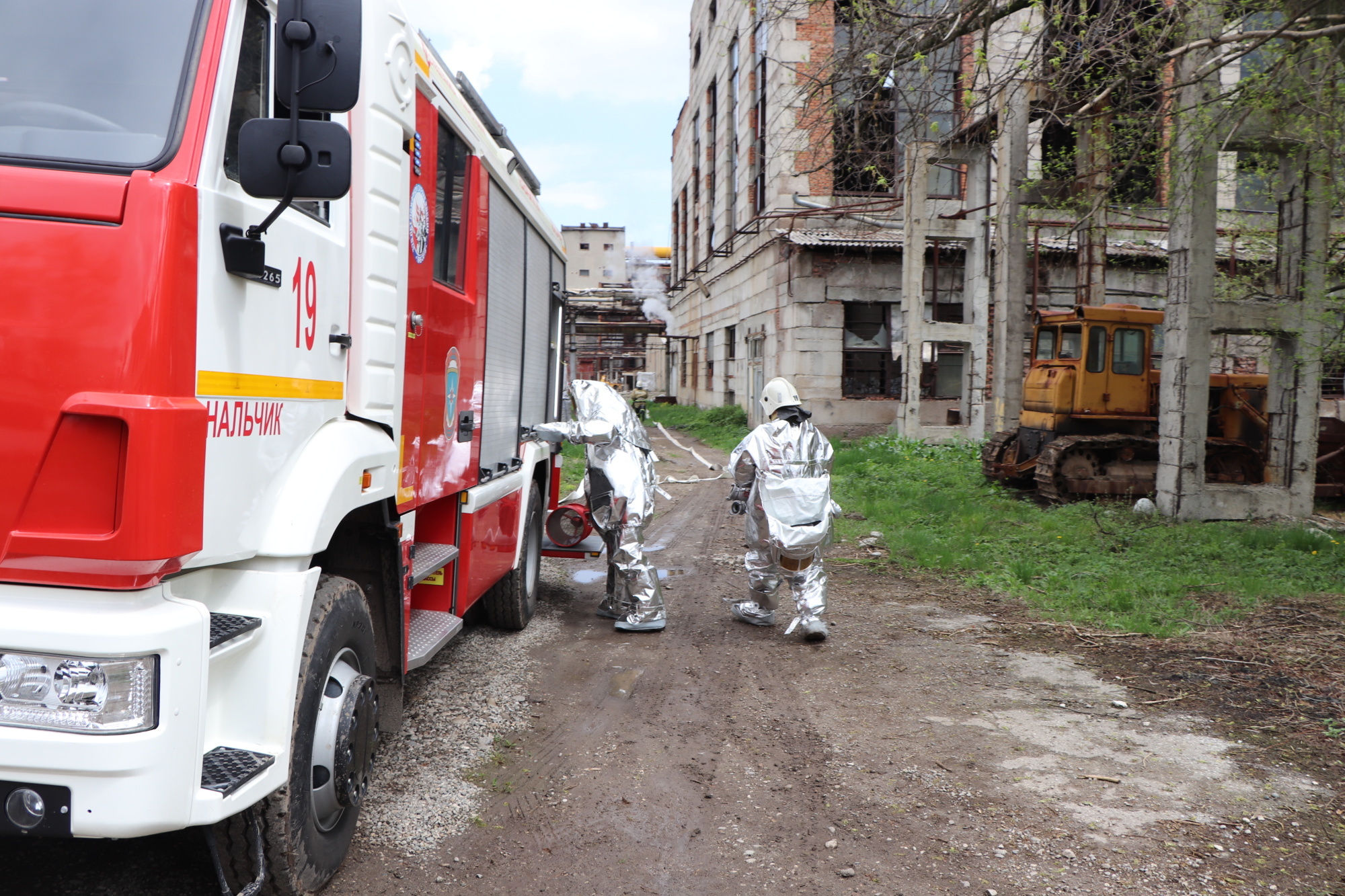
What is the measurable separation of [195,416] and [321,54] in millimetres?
963

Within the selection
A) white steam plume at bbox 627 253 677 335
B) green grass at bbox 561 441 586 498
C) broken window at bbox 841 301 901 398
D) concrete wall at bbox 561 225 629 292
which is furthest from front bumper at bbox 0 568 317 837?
concrete wall at bbox 561 225 629 292

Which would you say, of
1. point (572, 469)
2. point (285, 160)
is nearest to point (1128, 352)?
point (572, 469)

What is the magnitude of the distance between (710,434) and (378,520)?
76.6 ft

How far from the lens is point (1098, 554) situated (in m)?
9.84

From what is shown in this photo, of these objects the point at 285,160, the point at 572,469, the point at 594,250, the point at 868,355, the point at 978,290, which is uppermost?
the point at 594,250

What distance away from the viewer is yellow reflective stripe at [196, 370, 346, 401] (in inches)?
91.9

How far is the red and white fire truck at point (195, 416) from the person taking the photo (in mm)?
2096

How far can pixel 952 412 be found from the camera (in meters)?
21.0

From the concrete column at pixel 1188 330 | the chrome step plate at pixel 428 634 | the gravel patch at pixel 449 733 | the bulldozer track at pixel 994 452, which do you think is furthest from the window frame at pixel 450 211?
the bulldozer track at pixel 994 452

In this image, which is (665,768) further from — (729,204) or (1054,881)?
(729,204)

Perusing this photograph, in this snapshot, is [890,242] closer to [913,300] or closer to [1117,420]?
[913,300]

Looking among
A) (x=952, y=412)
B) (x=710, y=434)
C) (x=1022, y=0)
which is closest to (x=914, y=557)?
(x=1022, y=0)

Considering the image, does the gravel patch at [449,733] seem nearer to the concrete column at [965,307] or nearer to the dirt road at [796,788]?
the dirt road at [796,788]

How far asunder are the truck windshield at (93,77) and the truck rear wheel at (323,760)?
1.39m
